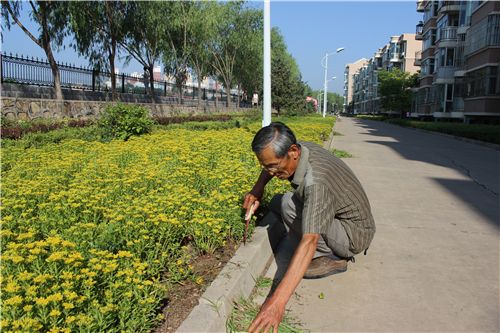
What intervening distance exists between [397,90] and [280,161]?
5143 cm

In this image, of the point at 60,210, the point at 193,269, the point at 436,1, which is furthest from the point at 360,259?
the point at 436,1

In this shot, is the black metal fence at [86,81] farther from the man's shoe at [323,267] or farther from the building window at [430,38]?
the building window at [430,38]

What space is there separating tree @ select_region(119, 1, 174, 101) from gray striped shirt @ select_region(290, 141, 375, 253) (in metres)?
19.1

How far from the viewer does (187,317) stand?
2.50 m

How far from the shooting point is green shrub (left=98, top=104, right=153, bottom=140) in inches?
432

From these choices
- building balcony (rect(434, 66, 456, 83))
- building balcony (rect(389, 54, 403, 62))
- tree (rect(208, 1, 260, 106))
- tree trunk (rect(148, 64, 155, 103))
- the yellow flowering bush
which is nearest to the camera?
the yellow flowering bush

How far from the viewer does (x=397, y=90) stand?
50.3m

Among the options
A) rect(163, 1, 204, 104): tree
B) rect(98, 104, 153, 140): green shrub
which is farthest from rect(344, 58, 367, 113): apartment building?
rect(98, 104, 153, 140): green shrub

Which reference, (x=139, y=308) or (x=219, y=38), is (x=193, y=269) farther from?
(x=219, y=38)

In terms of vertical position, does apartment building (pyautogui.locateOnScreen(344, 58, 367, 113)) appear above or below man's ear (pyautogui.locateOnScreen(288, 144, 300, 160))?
above

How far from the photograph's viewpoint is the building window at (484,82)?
2556cm

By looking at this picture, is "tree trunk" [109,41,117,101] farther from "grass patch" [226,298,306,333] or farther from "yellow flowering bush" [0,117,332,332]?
"grass patch" [226,298,306,333]

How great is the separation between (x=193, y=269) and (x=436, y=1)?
5101 cm

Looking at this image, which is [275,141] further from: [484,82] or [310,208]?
[484,82]
